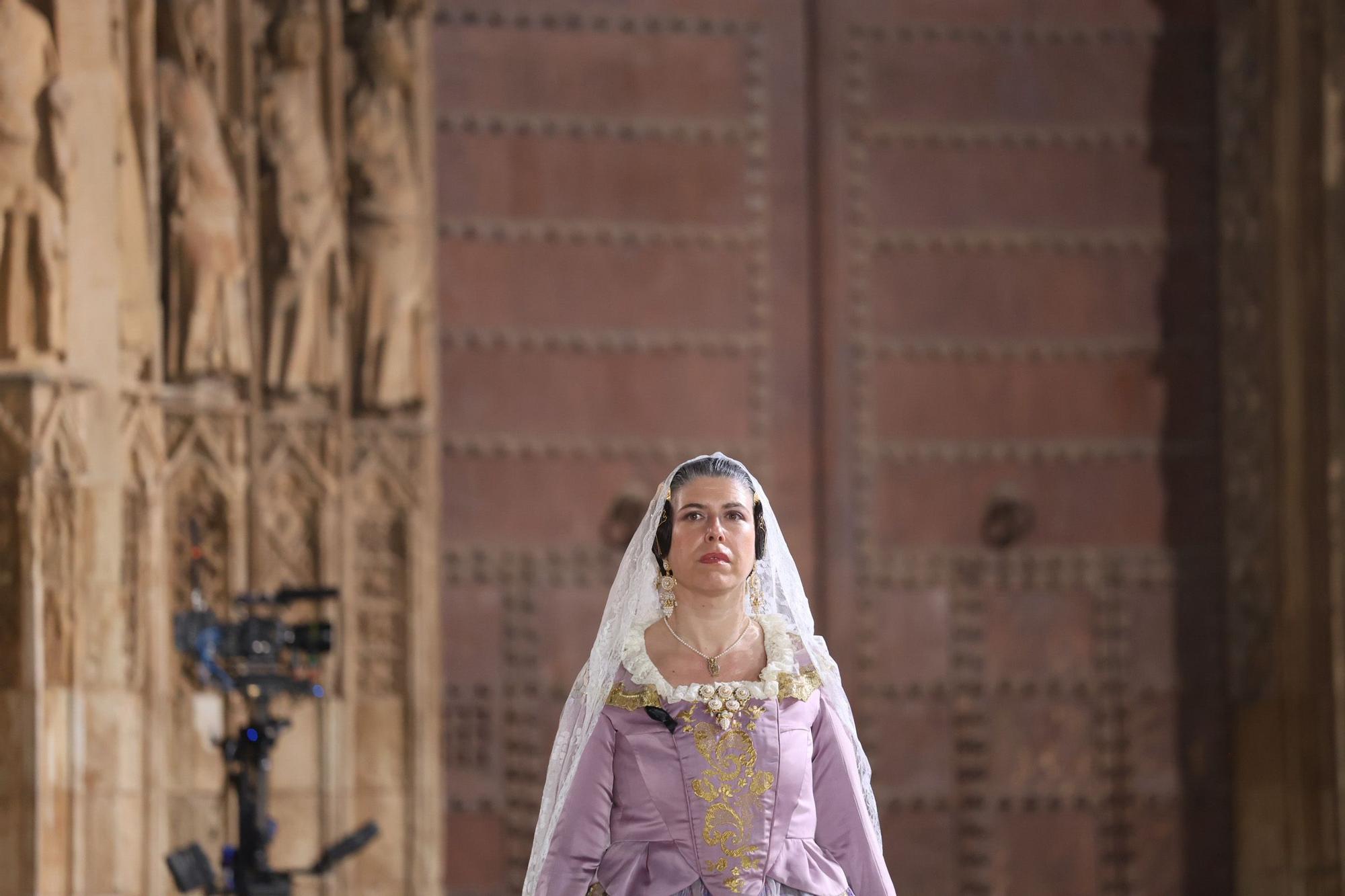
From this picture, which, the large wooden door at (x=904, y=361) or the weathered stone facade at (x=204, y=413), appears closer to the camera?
the weathered stone facade at (x=204, y=413)

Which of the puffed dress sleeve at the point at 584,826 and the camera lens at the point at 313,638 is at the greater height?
the camera lens at the point at 313,638

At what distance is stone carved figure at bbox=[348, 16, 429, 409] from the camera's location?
31.9 feet

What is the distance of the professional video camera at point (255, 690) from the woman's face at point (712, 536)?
3418 millimetres

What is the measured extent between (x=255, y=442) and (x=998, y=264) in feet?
10.5

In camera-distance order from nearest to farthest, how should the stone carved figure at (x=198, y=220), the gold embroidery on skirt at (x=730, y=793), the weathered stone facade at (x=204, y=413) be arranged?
the gold embroidery on skirt at (x=730, y=793)
the weathered stone facade at (x=204, y=413)
the stone carved figure at (x=198, y=220)

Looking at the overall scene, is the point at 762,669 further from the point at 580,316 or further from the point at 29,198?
the point at 580,316

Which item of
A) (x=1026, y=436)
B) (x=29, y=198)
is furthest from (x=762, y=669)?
(x=1026, y=436)

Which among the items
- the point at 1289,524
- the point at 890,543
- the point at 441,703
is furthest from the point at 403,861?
the point at 1289,524

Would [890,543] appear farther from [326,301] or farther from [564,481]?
[326,301]

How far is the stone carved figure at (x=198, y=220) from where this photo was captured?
9164 millimetres

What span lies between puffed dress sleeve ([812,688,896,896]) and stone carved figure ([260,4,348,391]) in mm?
4938

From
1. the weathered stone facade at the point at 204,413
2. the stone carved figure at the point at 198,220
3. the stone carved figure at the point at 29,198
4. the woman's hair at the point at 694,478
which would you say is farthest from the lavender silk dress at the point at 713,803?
the stone carved figure at the point at 198,220

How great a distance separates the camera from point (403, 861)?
9586mm

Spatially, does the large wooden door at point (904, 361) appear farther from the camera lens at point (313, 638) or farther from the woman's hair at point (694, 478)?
the woman's hair at point (694, 478)
